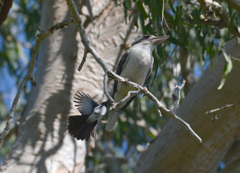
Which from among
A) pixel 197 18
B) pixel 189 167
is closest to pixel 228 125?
pixel 189 167

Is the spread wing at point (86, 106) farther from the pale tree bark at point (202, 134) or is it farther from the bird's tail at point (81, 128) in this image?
the pale tree bark at point (202, 134)

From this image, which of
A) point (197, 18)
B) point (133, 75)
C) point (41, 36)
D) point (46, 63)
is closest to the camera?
point (41, 36)

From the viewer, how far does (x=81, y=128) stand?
7.03ft

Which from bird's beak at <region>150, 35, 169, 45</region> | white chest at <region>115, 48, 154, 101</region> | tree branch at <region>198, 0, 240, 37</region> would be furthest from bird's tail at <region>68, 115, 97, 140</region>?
tree branch at <region>198, 0, 240, 37</region>

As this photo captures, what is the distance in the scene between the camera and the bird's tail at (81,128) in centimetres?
213

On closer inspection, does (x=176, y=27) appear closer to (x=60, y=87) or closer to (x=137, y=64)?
(x=137, y=64)

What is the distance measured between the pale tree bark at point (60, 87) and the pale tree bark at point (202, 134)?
1.69ft

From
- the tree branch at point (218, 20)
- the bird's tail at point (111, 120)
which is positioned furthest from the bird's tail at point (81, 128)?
the tree branch at point (218, 20)

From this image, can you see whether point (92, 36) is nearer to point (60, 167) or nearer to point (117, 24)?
point (117, 24)

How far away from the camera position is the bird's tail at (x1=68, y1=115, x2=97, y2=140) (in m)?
2.13

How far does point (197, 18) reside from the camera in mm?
2291

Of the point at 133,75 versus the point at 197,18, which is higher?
the point at 197,18

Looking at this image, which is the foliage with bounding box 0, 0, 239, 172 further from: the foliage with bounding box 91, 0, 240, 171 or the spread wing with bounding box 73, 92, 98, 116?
the spread wing with bounding box 73, 92, 98, 116

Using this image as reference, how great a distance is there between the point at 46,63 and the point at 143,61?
0.66 meters
